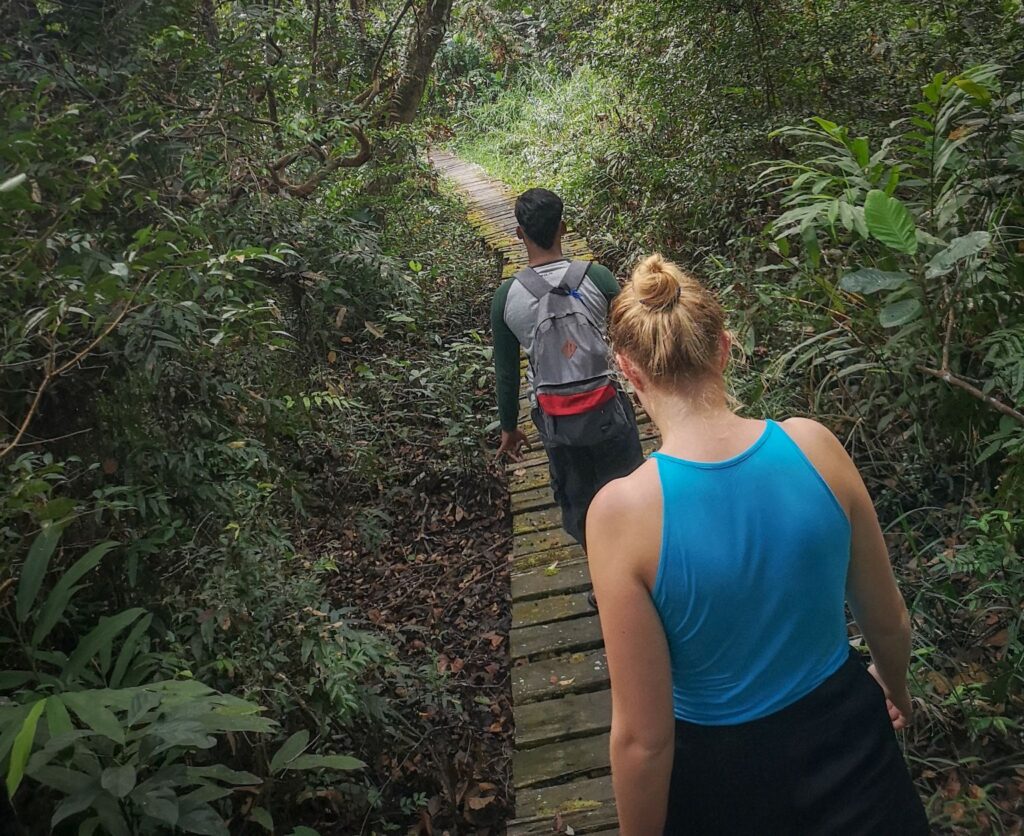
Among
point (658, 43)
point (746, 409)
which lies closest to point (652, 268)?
point (746, 409)

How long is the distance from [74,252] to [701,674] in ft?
8.83

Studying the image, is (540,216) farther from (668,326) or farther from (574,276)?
(668,326)

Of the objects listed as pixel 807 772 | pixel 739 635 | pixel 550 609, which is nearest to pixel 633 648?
pixel 739 635

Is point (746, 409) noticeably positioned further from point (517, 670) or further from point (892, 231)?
point (517, 670)

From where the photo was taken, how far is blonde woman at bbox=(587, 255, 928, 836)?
1459mm

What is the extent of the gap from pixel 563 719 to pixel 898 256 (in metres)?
2.46

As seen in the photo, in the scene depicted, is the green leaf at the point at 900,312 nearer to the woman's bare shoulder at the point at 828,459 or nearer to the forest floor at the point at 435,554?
the woman's bare shoulder at the point at 828,459

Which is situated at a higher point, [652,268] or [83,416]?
[652,268]

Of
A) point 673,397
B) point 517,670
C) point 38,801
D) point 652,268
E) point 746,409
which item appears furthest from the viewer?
point 746,409

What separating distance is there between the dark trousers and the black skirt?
184 centimetres

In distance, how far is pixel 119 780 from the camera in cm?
212

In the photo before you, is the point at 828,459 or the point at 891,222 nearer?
the point at 828,459

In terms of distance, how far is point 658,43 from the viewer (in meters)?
7.21

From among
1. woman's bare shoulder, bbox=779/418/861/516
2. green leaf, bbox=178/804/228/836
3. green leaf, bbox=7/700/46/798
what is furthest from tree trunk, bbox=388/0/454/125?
woman's bare shoulder, bbox=779/418/861/516
